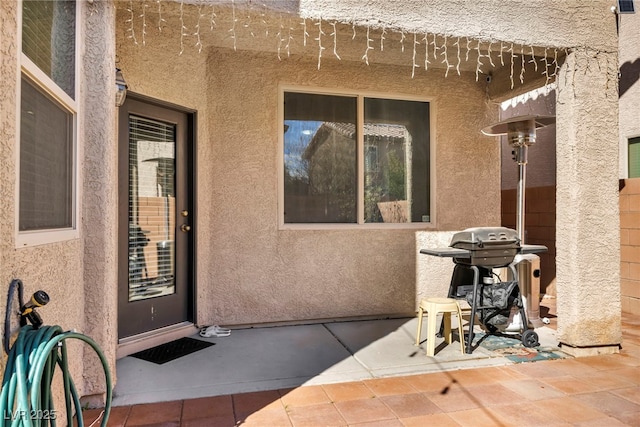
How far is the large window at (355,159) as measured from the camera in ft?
A: 17.1

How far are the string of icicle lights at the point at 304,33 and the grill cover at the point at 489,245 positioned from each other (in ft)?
5.54

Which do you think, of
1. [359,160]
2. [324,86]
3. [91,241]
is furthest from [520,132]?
[91,241]

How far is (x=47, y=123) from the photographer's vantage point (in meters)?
2.29

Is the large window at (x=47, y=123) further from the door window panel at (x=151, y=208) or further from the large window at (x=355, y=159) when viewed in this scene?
the large window at (x=355, y=159)

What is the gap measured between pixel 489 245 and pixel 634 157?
5584mm

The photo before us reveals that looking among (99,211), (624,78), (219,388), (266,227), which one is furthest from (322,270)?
(624,78)

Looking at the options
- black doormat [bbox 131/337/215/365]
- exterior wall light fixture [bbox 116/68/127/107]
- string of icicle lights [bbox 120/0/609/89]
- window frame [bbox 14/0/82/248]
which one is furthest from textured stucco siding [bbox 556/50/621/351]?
window frame [bbox 14/0/82/248]

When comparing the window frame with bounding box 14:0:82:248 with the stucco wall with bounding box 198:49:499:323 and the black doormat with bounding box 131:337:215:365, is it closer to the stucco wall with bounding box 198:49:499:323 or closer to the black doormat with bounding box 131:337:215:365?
the black doormat with bounding box 131:337:215:365

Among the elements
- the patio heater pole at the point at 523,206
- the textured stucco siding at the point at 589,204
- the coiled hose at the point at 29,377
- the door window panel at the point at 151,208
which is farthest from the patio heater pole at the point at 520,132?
the coiled hose at the point at 29,377

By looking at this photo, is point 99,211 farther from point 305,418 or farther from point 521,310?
point 521,310

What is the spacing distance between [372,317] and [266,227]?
1842mm

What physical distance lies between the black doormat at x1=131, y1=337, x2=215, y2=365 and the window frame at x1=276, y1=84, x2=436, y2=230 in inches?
64.0

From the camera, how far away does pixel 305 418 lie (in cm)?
279

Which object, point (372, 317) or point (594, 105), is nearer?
point (594, 105)
